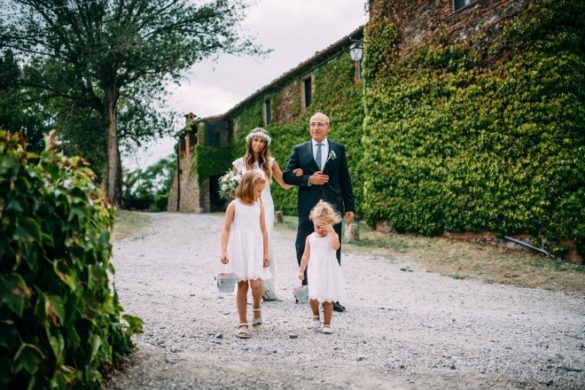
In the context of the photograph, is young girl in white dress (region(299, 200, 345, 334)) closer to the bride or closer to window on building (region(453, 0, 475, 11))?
the bride

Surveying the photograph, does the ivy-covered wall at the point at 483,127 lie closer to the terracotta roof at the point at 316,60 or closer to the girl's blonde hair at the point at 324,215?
the terracotta roof at the point at 316,60

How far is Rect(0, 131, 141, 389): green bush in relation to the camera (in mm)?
1952

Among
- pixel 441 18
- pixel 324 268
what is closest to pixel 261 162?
pixel 324 268

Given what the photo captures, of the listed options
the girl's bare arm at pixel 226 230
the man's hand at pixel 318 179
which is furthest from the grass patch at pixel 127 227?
the girl's bare arm at pixel 226 230

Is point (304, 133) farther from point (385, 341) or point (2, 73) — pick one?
point (385, 341)

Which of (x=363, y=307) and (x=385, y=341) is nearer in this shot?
(x=385, y=341)

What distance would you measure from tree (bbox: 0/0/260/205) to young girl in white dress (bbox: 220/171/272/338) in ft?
50.5

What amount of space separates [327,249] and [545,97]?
670 cm

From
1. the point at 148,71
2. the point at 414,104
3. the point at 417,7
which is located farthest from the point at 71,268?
the point at 148,71

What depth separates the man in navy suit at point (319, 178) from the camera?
5297 millimetres

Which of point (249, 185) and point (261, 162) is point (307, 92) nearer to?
point (261, 162)

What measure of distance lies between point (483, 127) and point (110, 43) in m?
14.4

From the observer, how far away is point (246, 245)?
420cm

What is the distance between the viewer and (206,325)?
4301 millimetres
